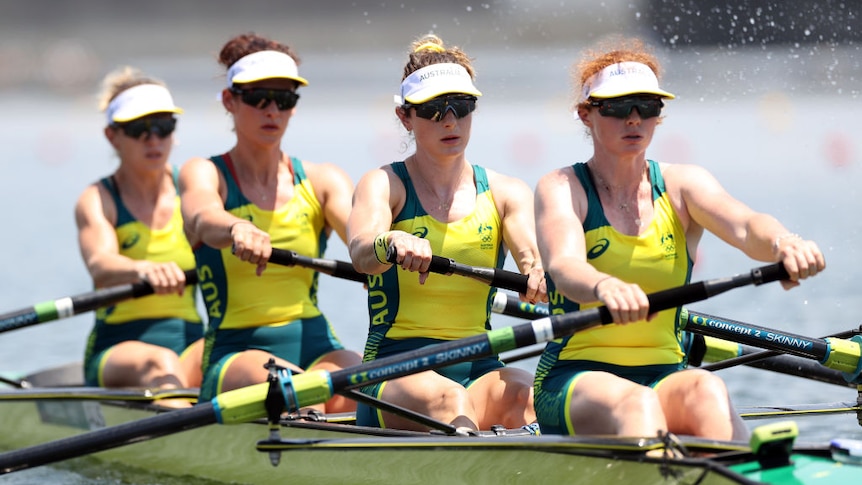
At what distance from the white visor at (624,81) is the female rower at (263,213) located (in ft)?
6.45

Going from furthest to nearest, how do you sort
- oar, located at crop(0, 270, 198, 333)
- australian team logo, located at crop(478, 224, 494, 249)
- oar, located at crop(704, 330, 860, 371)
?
oar, located at crop(0, 270, 198, 333), oar, located at crop(704, 330, 860, 371), australian team logo, located at crop(478, 224, 494, 249)

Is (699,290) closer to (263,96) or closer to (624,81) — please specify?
(624,81)

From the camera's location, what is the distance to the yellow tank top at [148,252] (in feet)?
23.4

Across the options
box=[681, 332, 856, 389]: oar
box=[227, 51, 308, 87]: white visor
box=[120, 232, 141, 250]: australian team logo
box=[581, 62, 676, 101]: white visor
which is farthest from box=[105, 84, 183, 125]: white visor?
box=[581, 62, 676, 101]: white visor

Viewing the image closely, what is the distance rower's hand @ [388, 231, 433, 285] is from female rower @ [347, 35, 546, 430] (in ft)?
0.70

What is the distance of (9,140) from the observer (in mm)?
35250

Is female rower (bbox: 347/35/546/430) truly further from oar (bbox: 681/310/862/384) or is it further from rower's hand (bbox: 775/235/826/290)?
rower's hand (bbox: 775/235/826/290)

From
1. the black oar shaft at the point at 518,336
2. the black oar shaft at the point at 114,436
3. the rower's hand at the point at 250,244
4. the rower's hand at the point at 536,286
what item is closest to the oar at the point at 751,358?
the rower's hand at the point at 536,286

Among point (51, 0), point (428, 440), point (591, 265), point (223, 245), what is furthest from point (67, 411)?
point (51, 0)

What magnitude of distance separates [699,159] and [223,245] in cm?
1784

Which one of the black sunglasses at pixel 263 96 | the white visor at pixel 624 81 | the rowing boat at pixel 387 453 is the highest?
the black sunglasses at pixel 263 96

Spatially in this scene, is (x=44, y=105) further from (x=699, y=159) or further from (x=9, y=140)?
(x=699, y=159)

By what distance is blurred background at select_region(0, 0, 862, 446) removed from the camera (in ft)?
41.2

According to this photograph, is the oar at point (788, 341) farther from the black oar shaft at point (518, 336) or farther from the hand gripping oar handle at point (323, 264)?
the hand gripping oar handle at point (323, 264)
